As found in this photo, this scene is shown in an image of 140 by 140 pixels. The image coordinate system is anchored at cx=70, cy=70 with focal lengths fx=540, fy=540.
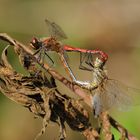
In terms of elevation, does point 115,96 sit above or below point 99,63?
below

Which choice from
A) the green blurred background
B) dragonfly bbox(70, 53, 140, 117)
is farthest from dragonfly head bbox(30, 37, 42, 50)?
the green blurred background

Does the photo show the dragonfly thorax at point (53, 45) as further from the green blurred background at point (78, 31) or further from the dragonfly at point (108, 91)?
the green blurred background at point (78, 31)

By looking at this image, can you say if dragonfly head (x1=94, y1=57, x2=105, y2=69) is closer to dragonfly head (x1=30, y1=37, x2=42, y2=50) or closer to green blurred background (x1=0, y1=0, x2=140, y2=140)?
dragonfly head (x1=30, y1=37, x2=42, y2=50)

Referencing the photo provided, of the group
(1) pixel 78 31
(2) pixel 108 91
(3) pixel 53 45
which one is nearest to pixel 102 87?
(2) pixel 108 91

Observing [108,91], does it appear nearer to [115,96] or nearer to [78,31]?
[115,96]

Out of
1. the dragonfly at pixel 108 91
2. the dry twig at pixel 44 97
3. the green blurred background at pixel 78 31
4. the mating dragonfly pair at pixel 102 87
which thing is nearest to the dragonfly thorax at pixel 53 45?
the mating dragonfly pair at pixel 102 87

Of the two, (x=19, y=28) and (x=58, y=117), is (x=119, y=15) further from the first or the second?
(x=58, y=117)
